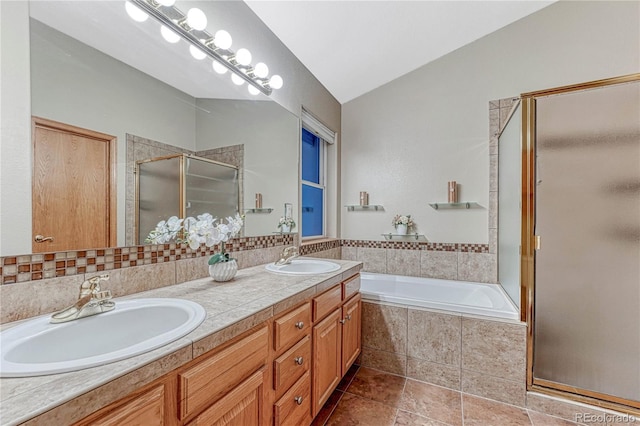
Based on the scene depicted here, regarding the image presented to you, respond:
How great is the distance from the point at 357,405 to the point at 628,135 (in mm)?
2413

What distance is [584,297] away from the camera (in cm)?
179

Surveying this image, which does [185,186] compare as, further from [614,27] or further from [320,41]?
[614,27]

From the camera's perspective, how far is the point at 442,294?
8.53 feet

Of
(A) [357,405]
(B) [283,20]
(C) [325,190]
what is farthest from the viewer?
(C) [325,190]

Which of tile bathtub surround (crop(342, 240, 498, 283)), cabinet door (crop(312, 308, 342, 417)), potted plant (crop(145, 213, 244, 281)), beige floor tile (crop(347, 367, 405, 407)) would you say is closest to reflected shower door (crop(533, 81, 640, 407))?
tile bathtub surround (crop(342, 240, 498, 283))

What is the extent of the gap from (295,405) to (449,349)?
1.24m

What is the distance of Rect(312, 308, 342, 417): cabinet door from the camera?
143 cm

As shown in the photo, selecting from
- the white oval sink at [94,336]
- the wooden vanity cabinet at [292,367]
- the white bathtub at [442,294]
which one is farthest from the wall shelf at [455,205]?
the white oval sink at [94,336]

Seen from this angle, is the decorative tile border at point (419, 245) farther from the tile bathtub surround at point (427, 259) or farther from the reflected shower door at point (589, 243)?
the reflected shower door at point (589, 243)

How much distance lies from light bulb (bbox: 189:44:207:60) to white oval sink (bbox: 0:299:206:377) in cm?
126

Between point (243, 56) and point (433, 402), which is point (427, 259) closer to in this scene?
point (433, 402)

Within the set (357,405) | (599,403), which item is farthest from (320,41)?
(599,403)
